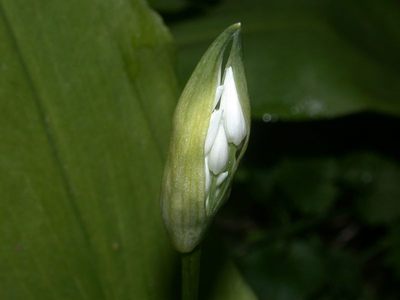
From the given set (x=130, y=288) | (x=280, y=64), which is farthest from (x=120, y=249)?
(x=280, y=64)

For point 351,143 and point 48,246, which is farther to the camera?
point 351,143

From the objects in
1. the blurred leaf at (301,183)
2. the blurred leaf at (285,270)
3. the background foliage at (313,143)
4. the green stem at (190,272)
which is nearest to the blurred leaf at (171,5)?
the background foliage at (313,143)

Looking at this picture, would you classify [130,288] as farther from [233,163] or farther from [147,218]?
[233,163]

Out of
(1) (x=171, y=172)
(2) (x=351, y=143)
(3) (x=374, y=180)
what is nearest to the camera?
(1) (x=171, y=172)

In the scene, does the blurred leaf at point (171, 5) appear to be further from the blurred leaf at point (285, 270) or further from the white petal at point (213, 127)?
the white petal at point (213, 127)

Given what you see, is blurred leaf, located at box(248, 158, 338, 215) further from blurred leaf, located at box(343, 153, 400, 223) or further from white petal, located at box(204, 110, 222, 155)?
white petal, located at box(204, 110, 222, 155)

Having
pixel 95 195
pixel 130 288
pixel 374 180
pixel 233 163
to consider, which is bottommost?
pixel 374 180

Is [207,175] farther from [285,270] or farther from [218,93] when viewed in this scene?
[285,270]
